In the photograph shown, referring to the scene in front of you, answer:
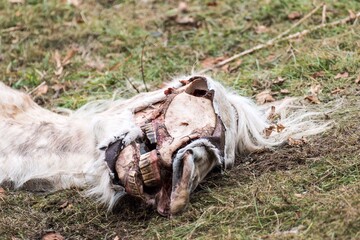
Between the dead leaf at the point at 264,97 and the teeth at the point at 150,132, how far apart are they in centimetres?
136

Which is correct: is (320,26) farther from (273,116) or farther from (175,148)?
(175,148)

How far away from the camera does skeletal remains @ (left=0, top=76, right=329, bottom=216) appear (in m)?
3.78

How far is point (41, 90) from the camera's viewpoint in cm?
632

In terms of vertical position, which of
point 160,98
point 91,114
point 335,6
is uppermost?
point 160,98

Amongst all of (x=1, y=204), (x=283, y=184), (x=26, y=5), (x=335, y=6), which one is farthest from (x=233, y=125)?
(x=26, y=5)

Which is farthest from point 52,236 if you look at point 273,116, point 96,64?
point 96,64

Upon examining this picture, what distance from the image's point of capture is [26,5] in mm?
7762

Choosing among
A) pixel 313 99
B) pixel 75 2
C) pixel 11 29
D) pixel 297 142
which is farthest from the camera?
pixel 75 2

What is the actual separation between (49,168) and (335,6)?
3360 mm

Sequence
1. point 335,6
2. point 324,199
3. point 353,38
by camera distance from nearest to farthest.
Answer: point 324,199 < point 353,38 < point 335,6

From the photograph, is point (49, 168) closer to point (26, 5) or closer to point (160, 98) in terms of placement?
point (160, 98)

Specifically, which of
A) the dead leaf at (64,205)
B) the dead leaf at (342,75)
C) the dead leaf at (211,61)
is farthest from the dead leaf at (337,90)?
the dead leaf at (64,205)

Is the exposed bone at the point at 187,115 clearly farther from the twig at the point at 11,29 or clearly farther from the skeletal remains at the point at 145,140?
the twig at the point at 11,29

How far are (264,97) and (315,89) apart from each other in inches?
13.0
